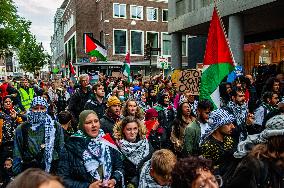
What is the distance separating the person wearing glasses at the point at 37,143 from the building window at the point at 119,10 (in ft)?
144

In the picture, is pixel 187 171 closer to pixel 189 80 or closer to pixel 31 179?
pixel 31 179

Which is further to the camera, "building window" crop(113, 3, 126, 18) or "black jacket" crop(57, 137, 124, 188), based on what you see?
"building window" crop(113, 3, 126, 18)

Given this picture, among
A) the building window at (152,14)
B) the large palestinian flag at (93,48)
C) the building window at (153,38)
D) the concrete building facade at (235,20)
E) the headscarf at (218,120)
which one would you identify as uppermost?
the building window at (152,14)

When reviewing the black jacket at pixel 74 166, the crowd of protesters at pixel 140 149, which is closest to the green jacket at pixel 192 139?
the crowd of protesters at pixel 140 149

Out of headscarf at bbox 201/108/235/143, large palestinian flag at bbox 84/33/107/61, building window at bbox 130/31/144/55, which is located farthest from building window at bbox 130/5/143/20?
headscarf at bbox 201/108/235/143

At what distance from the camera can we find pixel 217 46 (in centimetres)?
638

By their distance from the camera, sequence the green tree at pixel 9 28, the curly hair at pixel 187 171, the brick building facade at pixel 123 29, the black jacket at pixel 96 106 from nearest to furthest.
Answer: the curly hair at pixel 187 171, the black jacket at pixel 96 106, the green tree at pixel 9 28, the brick building facade at pixel 123 29

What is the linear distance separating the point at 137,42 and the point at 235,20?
111 feet

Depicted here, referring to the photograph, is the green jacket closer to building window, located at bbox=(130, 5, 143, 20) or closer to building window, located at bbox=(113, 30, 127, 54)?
building window, located at bbox=(113, 30, 127, 54)

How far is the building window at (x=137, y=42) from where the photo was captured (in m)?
49.7

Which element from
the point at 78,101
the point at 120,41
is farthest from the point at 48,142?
the point at 120,41

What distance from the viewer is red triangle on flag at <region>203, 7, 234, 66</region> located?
626 cm

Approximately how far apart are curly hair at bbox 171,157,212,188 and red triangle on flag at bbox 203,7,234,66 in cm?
363

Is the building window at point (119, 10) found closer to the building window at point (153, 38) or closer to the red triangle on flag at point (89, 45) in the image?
the building window at point (153, 38)
